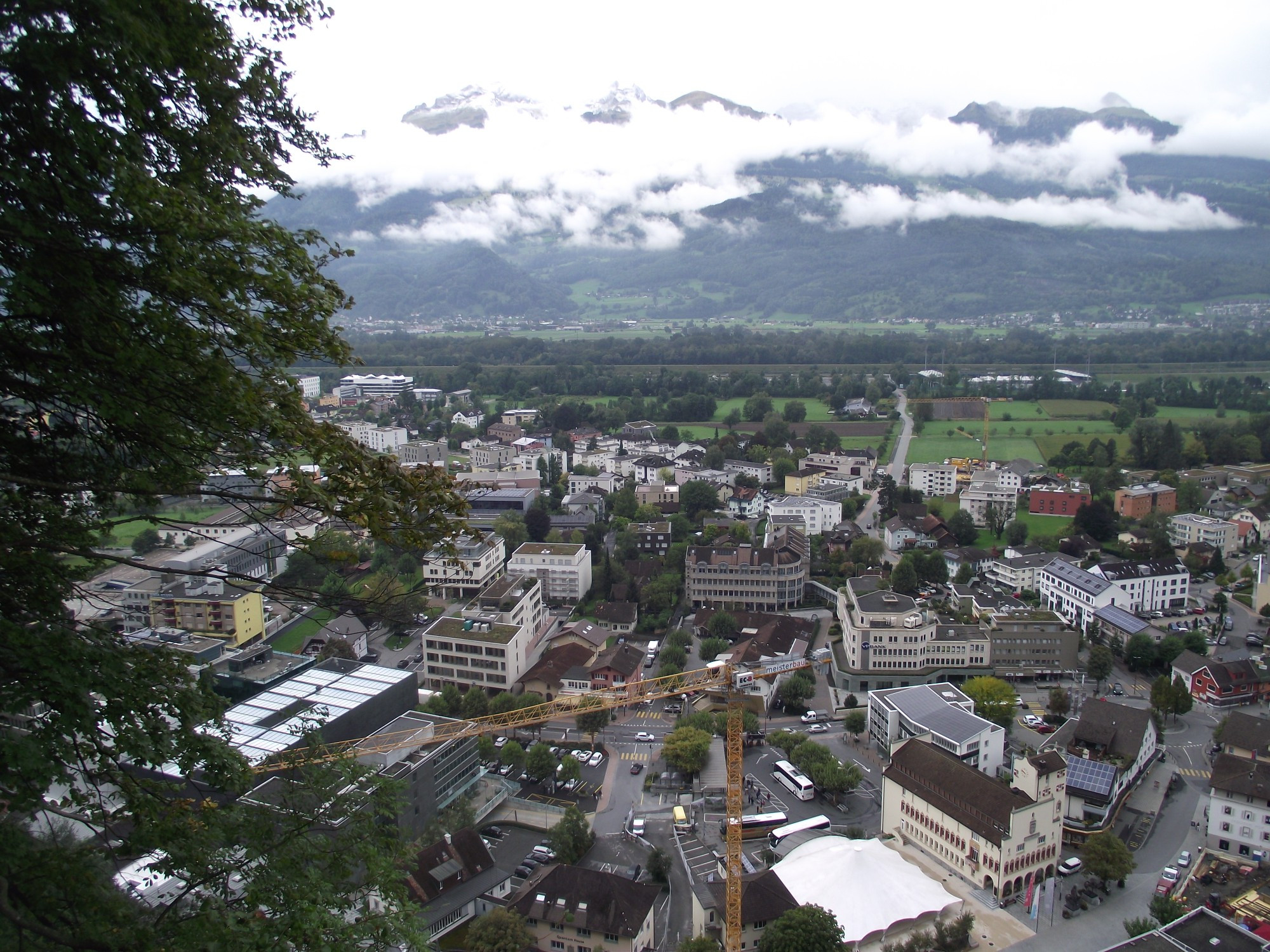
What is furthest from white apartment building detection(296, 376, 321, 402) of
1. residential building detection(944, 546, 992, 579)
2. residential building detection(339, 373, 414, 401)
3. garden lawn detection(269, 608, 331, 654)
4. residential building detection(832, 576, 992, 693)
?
residential building detection(832, 576, 992, 693)

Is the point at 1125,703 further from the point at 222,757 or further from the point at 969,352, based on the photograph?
the point at 969,352

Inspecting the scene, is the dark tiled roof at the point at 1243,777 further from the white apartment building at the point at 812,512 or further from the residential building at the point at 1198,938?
the white apartment building at the point at 812,512

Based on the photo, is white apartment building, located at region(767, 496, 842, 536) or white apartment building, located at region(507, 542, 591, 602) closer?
white apartment building, located at region(507, 542, 591, 602)

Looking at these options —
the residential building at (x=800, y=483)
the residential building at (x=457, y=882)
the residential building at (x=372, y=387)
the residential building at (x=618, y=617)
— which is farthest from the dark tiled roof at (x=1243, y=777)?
the residential building at (x=372, y=387)

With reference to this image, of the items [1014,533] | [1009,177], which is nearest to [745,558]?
[1014,533]

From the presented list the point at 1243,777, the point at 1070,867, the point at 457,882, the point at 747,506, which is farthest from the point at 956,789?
the point at 747,506

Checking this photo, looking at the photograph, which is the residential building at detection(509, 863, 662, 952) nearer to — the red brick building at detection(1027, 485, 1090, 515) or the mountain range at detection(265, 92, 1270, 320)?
the red brick building at detection(1027, 485, 1090, 515)

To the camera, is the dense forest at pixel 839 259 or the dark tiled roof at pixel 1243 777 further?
the dense forest at pixel 839 259
